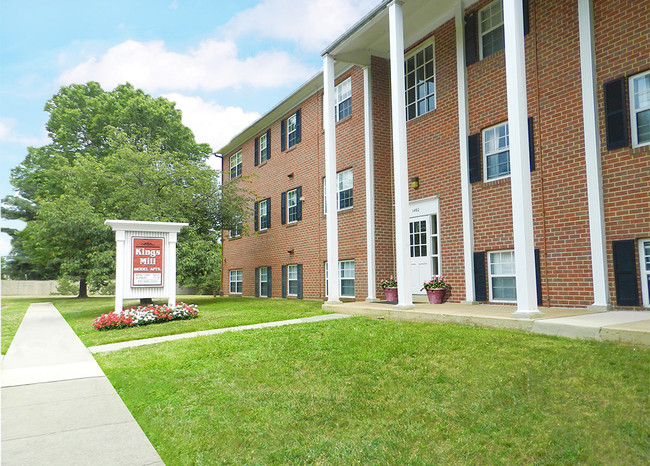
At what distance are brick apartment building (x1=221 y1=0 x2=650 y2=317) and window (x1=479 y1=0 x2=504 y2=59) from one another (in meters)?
0.03

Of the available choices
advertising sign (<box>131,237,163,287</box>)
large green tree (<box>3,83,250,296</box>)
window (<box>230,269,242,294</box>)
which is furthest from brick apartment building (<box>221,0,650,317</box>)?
window (<box>230,269,242,294</box>)

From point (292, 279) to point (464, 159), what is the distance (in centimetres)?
897

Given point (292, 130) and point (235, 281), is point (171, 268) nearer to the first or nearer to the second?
point (292, 130)

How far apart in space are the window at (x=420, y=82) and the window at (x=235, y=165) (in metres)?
12.4

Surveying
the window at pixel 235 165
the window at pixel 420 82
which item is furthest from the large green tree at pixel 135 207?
the window at pixel 420 82

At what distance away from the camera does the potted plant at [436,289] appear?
10.8m

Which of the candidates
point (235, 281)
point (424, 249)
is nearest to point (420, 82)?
point (424, 249)

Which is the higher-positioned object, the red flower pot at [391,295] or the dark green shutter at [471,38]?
the dark green shutter at [471,38]

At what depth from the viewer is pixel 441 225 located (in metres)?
11.5

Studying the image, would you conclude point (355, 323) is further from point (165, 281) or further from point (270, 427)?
point (165, 281)

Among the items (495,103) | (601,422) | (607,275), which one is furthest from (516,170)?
(601,422)

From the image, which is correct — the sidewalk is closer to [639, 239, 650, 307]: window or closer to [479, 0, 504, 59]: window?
[639, 239, 650, 307]: window

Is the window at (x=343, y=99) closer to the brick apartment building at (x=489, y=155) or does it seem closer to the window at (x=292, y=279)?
the brick apartment building at (x=489, y=155)

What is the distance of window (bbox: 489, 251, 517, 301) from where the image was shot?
984 centimetres
